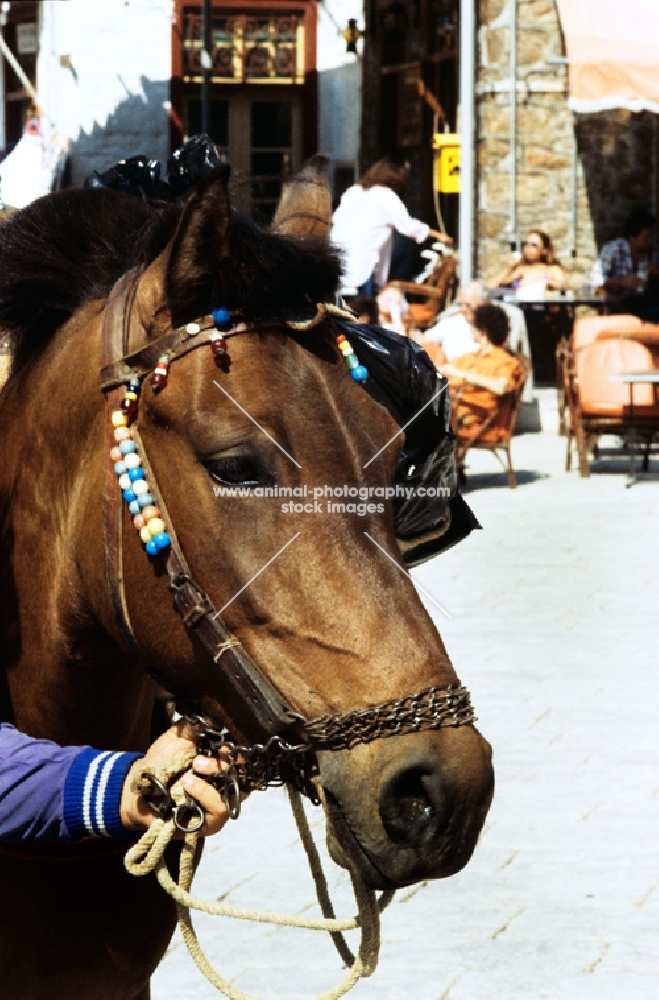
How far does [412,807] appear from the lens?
76.9 inches

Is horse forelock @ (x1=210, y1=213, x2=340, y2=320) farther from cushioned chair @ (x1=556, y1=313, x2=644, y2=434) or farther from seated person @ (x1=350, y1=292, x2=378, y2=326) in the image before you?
cushioned chair @ (x1=556, y1=313, x2=644, y2=434)

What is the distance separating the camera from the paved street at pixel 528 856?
3.98m

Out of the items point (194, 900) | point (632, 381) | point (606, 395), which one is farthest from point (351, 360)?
point (606, 395)

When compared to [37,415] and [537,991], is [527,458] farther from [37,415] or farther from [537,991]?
[37,415]

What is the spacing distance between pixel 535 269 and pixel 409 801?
14.8m

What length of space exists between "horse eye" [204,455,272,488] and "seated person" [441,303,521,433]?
32.7 ft

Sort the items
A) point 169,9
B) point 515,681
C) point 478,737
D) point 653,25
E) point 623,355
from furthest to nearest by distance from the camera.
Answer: point 169,9, point 653,25, point 623,355, point 515,681, point 478,737

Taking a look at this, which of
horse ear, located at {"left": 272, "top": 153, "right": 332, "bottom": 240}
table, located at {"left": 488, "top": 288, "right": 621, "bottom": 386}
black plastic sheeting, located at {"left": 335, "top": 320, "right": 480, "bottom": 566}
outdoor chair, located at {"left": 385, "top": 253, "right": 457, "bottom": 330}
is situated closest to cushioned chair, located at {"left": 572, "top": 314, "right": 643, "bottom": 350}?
outdoor chair, located at {"left": 385, "top": 253, "right": 457, "bottom": 330}

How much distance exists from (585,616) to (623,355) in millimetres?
5543

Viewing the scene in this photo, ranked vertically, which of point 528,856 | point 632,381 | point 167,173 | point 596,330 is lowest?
point 528,856

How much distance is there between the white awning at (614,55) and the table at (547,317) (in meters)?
1.93

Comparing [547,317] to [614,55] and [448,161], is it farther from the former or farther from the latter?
→ [614,55]

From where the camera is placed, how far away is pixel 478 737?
202 centimetres

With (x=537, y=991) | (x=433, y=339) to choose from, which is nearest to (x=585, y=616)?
(x=537, y=991)
